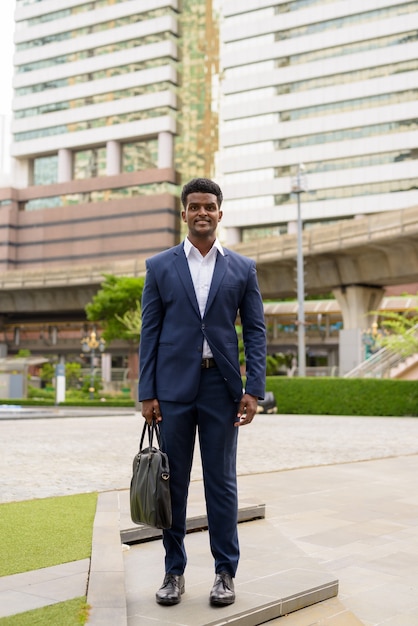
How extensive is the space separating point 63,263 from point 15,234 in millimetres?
9523

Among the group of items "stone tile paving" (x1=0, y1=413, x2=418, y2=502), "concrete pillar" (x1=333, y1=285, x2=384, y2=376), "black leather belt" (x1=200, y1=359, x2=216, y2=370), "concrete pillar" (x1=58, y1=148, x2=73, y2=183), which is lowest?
"stone tile paving" (x1=0, y1=413, x2=418, y2=502)

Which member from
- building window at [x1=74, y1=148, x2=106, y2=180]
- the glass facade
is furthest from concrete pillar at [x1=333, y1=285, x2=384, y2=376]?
building window at [x1=74, y1=148, x2=106, y2=180]

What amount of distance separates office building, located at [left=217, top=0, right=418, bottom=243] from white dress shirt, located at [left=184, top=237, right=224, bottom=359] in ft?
211

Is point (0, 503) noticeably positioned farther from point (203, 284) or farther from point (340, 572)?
point (203, 284)

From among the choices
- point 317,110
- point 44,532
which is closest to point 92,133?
point 317,110

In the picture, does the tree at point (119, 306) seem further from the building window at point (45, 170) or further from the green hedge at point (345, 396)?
the building window at point (45, 170)

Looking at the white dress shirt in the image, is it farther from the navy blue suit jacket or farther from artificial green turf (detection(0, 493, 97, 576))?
artificial green turf (detection(0, 493, 97, 576))

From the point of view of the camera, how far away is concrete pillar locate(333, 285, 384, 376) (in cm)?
4062

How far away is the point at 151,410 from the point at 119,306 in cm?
4734

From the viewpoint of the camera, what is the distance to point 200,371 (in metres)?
3.80

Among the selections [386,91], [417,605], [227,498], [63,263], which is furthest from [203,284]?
[63,263]

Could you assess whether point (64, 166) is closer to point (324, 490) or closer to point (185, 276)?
point (324, 490)

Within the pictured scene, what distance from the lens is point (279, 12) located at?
75.8 metres

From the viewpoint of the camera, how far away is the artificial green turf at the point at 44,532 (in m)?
4.50
